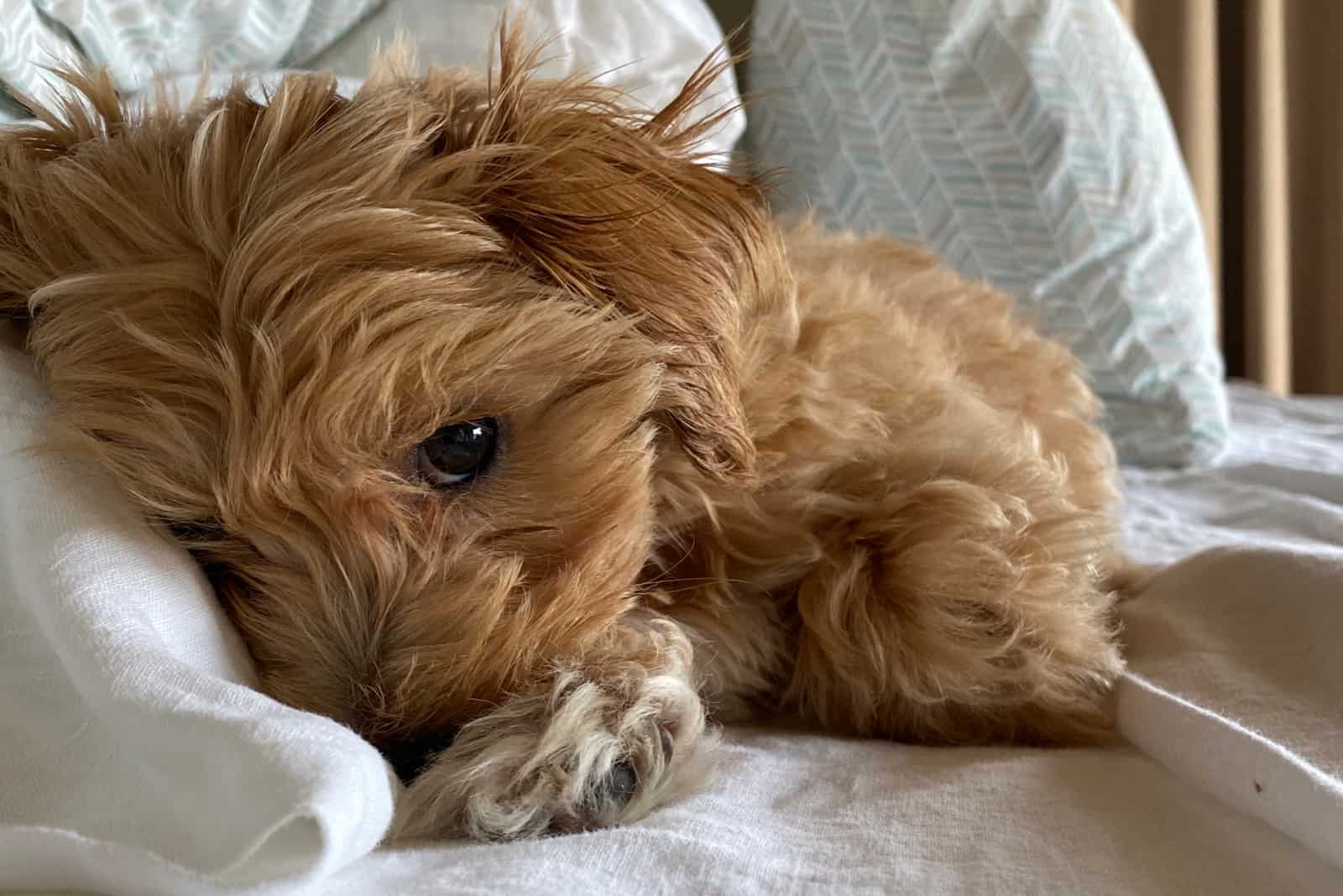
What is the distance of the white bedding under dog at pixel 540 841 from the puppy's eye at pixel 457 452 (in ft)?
0.68

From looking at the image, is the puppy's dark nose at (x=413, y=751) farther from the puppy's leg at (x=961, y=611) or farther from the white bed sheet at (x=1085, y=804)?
the puppy's leg at (x=961, y=611)

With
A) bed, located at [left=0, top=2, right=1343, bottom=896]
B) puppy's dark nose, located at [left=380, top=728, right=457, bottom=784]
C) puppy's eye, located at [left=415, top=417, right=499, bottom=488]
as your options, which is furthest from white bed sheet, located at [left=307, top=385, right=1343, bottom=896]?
puppy's eye, located at [left=415, top=417, right=499, bottom=488]

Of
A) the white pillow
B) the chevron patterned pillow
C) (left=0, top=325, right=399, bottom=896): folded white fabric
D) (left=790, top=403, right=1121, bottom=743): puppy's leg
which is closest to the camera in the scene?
(left=0, top=325, right=399, bottom=896): folded white fabric

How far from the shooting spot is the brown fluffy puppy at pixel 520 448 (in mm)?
932

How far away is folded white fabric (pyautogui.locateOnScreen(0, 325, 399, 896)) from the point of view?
0.66m

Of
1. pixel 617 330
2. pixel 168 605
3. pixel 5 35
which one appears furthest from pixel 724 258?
pixel 5 35

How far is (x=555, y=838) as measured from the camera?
0.83 m

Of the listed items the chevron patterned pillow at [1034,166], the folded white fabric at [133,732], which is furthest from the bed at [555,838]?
the chevron patterned pillow at [1034,166]

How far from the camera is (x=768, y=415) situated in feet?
4.04

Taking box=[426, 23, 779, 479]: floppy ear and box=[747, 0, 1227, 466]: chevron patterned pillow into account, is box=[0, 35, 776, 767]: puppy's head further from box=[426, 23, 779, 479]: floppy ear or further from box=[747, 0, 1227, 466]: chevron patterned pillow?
box=[747, 0, 1227, 466]: chevron patterned pillow

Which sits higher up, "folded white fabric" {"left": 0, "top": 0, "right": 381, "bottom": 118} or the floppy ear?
"folded white fabric" {"left": 0, "top": 0, "right": 381, "bottom": 118}

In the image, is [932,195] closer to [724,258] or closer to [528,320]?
[724,258]

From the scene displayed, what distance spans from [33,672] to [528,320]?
47cm

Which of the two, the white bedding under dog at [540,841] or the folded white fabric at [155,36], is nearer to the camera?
the white bedding under dog at [540,841]
